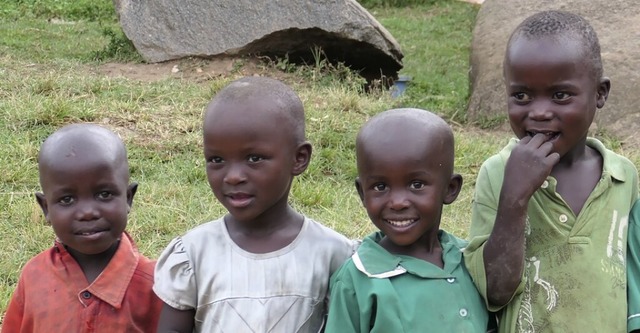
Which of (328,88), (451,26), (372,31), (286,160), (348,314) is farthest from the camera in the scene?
(451,26)

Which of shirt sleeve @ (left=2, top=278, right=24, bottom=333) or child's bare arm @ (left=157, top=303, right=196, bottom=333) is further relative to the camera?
shirt sleeve @ (left=2, top=278, right=24, bottom=333)

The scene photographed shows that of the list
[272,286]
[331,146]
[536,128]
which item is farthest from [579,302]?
[331,146]

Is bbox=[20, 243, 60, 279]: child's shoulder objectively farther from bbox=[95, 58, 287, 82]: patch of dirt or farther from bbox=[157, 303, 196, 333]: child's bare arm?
bbox=[95, 58, 287, 82]: patch of dirt

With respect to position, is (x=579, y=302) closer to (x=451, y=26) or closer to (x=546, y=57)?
(x=546, y=57)

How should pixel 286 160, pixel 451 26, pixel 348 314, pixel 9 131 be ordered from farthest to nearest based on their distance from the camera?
pixel 451 26 → pixel 9 131 → pixel 286 160 → pixel 348 314

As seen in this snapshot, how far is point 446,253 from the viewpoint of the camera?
8.45 feet

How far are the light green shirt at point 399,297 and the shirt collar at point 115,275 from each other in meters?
0.60

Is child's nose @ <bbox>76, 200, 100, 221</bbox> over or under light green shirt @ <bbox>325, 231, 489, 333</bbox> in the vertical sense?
over

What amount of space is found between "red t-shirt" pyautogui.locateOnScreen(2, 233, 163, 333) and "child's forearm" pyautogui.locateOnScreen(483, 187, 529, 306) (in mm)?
944

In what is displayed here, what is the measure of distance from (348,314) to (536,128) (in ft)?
2.26

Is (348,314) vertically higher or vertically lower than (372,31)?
higher

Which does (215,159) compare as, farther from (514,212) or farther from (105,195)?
(514,212)

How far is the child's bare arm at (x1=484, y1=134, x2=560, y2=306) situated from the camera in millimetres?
2432

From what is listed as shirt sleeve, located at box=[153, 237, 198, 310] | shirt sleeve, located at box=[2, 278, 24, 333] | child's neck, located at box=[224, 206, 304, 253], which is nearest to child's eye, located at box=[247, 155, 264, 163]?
child's neck, located at box=[224, 206, 304, 253]
